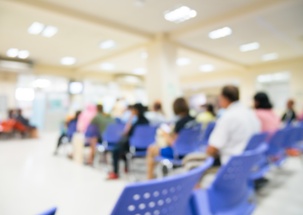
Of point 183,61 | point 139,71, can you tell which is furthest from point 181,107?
point 139,71

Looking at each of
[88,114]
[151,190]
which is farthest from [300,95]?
[151,190]

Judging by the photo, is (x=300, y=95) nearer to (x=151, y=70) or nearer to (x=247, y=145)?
(x=151, y=70)

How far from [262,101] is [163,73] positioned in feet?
11.4

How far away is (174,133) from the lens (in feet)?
8.45

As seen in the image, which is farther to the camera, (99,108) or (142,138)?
(99,108)

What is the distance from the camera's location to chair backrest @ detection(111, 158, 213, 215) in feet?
1.92

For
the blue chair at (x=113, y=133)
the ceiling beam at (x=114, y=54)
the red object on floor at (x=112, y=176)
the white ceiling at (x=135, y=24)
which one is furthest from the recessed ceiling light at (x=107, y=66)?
the red object on floor at (x=112, y=176)

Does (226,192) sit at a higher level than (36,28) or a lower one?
lower

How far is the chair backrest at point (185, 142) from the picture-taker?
8.08 ft

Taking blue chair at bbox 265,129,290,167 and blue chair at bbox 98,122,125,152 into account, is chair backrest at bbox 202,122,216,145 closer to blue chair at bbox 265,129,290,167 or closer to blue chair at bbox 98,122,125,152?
blue chair at bbox 265,129,290,167

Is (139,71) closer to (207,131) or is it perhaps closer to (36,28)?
(36,28)

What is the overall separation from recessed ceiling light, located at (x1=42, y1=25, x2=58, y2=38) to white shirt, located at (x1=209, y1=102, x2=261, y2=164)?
4890mm

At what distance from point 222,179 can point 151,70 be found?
5.43 meters

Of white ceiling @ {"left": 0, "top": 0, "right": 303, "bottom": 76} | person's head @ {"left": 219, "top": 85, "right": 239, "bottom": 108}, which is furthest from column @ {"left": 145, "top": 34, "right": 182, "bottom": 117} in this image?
person's head @ {"left": 219, "top": 85, "right": 239, "bottom": 108}
